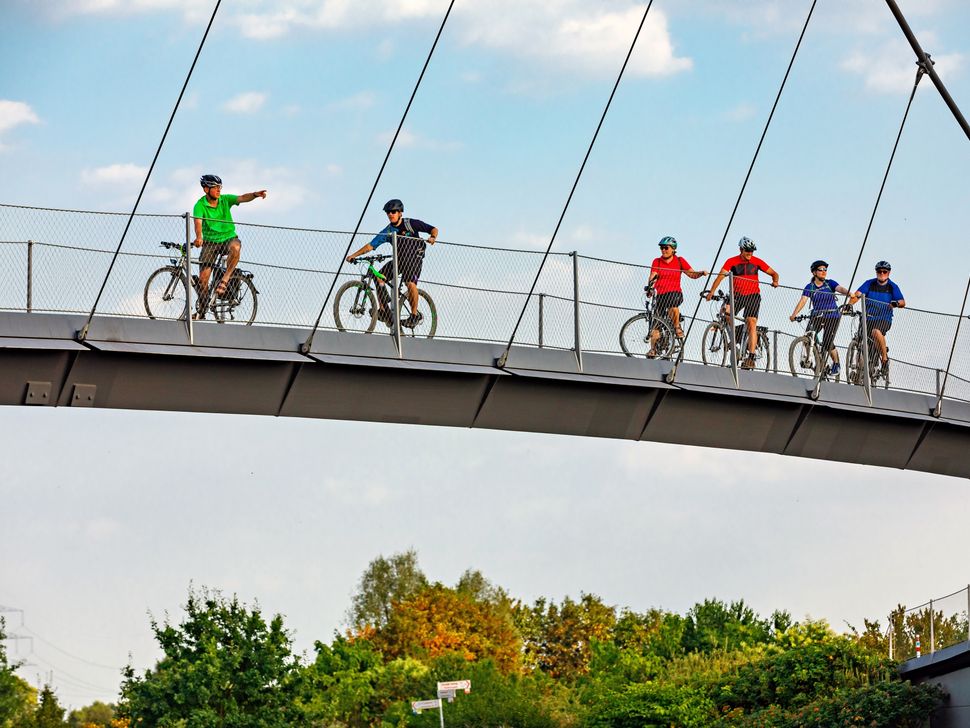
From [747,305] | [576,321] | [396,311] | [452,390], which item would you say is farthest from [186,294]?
[747,305]

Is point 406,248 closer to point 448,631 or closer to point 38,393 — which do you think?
point 38,393

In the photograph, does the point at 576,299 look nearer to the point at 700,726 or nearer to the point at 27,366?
the point at 27,366

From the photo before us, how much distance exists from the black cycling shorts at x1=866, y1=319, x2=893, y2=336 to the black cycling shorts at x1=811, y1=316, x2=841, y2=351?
574 millimetres

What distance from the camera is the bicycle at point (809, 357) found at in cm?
2170

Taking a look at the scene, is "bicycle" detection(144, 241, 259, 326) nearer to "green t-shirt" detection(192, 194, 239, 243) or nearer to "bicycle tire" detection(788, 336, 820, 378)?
"green t-shirt" detection(192, 194, 239, 243)

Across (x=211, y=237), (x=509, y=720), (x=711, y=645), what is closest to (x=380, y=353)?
(x=211, y=237)

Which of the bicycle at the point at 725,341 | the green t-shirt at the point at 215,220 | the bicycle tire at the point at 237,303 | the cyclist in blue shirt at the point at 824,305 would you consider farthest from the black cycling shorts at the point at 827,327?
the green t-shirt at the point at 215,220

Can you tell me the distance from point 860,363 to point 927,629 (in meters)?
9.43

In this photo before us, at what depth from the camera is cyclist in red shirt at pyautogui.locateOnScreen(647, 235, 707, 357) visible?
2042 cm

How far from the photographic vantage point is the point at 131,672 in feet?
143

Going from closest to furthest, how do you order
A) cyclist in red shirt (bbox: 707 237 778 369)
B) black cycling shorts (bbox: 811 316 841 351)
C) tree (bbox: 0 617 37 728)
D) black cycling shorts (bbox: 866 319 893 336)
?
cyclist in red shirt (bbox: 707 237 778 369), black cycling shorts (bbox: 811 316 841 351), black cycling shorts (bbox: 866 319 893 336), tree (bbox: 0 617 37 728)

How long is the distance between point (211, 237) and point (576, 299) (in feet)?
16.5

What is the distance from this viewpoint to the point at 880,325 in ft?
74.5

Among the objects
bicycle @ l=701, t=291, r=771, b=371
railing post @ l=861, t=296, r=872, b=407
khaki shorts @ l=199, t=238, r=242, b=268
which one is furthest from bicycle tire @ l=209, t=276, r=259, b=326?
railing post @ l=861, t=296, r=872, b=407
